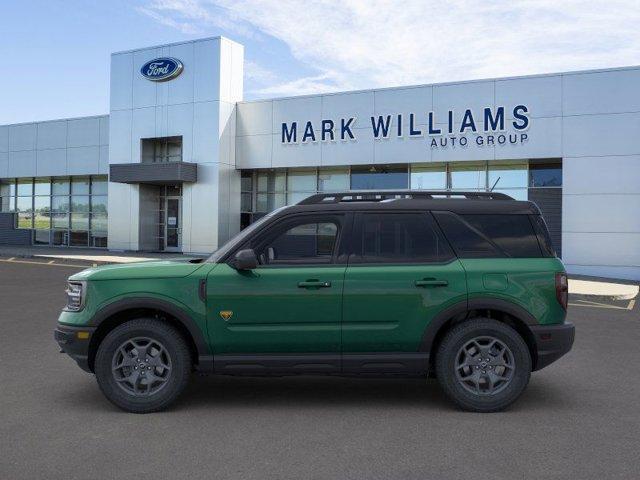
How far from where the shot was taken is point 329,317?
551cm

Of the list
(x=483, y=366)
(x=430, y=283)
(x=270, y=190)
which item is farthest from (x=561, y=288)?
(x=270, y=190)

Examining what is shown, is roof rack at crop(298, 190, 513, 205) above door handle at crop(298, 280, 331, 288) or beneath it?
above

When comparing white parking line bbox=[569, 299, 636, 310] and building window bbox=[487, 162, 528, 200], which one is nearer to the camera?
white parking line bbox=[569, 299, 636, 310]

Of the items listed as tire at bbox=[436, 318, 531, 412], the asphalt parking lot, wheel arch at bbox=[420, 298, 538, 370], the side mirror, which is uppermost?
the side mirror

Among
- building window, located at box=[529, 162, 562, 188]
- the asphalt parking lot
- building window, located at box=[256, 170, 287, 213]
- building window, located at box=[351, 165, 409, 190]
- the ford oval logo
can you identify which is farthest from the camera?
building window, located at box=[256, 170, 287, 213]

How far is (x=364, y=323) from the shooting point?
5520mm

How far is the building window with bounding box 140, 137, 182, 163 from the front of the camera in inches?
1096

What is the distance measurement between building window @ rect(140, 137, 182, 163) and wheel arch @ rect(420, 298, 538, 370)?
23.4 m

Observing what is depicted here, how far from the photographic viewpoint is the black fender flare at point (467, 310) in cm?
552

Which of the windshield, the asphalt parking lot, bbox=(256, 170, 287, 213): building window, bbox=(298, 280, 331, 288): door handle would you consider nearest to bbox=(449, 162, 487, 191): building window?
bbox=(256, 170, 287, 213): building window

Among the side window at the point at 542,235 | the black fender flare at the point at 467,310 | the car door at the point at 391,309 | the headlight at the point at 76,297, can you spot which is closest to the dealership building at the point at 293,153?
the side window at the point at 542,235

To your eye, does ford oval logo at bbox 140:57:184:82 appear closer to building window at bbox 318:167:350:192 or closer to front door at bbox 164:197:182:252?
front door at bbox 164:197:182:252

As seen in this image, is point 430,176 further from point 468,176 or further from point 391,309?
point 391,309

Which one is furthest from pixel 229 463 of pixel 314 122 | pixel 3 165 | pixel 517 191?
pixel 3 165
